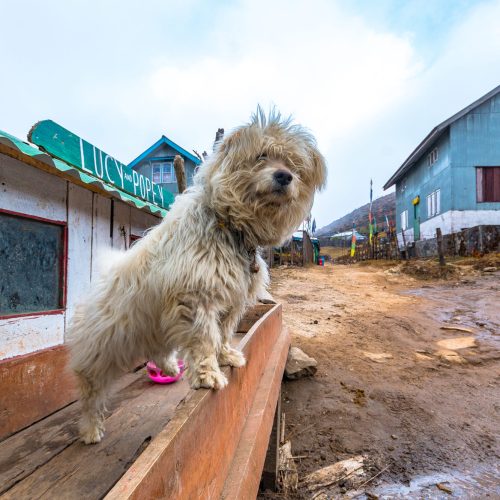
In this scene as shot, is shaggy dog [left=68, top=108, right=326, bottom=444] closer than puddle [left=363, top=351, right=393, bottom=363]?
Yes

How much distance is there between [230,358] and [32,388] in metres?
1.50

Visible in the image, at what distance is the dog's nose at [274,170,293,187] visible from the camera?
2076 millimetres

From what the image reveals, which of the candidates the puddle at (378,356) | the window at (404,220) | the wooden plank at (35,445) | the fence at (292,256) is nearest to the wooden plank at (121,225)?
the wooden plank at (35,445)

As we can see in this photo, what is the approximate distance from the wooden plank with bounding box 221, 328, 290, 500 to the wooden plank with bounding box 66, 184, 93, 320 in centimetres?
209

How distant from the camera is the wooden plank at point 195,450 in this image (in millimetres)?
958

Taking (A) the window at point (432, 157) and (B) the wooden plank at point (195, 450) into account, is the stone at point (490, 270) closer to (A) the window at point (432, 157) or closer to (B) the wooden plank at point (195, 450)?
(A) the window at point (432, 157)

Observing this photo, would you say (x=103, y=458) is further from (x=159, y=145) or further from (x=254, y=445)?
(x=159, y=145)

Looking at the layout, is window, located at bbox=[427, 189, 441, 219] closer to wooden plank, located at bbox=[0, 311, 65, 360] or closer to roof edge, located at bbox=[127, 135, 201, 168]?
roof edge, located at bbox=[127, 135, 201, 168]

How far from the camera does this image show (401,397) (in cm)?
499

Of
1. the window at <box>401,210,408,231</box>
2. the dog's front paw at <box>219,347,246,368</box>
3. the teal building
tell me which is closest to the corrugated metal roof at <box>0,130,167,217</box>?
the dog's front paw at <box>219,347,246,368</box>

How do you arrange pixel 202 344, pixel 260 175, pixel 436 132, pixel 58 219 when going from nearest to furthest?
pixel 202 344, pixel 260 175, pixel 58 219, pixel 436 132

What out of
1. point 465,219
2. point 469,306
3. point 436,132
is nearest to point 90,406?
point 469,306

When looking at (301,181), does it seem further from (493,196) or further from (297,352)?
(493,196)

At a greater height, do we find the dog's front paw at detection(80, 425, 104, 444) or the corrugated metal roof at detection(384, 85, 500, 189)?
the corrugated metal roof at detection(384, 85, 500, 189)
